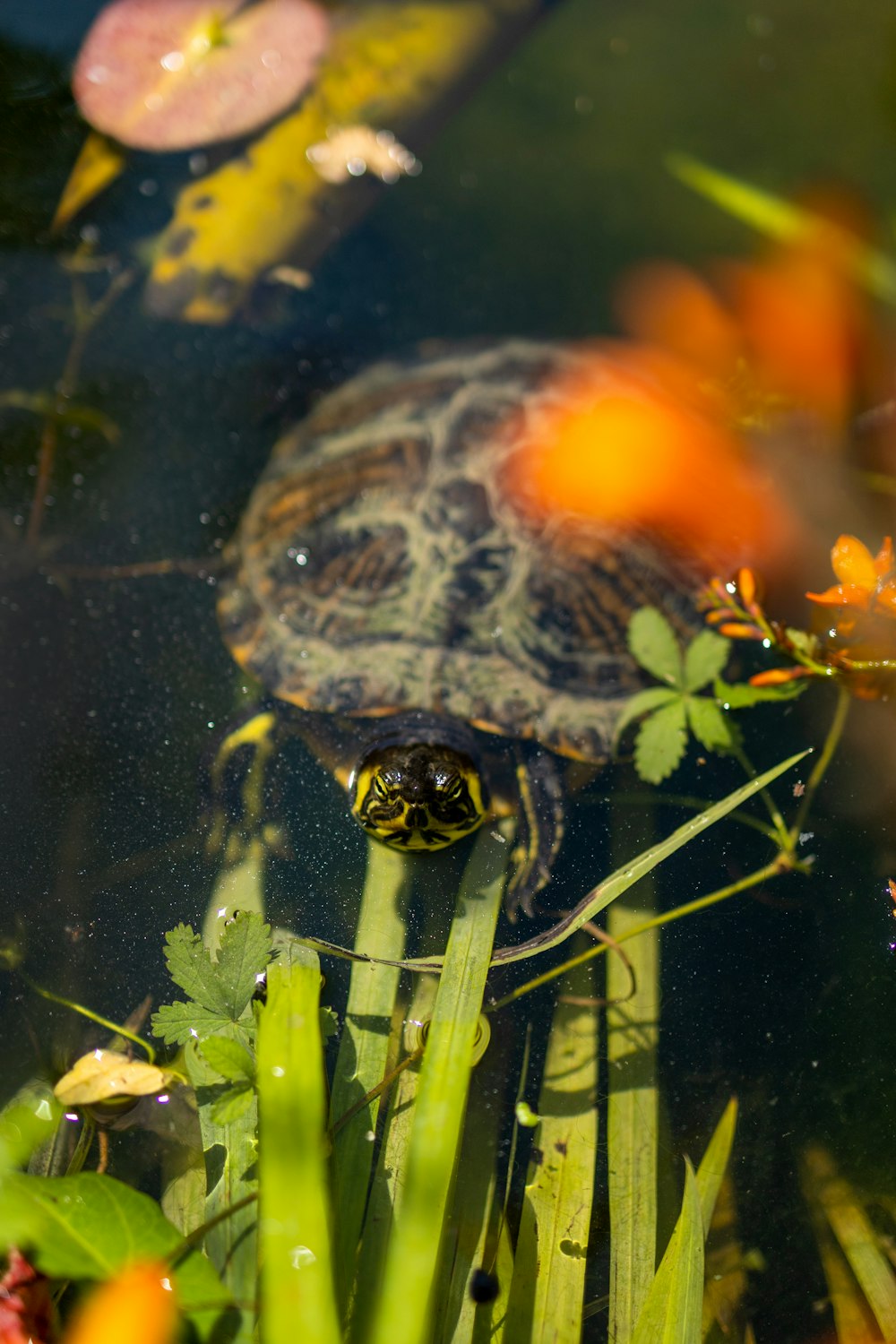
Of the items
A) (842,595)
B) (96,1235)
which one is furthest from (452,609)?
(96,1235)

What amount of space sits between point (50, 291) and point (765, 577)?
9.82ft

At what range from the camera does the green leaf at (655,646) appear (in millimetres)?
2596

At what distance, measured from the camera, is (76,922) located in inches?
94.7

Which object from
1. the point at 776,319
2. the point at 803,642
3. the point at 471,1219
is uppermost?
the point at 776,319

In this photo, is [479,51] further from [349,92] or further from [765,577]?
[765,577]

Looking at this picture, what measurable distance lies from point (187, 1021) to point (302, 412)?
2.29 m

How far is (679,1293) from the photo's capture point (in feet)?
6.23

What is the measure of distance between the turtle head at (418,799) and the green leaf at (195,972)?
638 mm

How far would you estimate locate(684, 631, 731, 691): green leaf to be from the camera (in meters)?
2.53

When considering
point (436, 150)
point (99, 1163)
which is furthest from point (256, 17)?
point (99, 1163)

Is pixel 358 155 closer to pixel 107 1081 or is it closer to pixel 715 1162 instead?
pixel 107 1081

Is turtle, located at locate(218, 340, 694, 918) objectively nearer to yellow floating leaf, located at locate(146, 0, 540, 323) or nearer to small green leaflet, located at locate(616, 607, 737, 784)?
small green leaflet, located at locate(616, 607, 737, 784)

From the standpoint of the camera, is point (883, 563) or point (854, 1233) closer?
point (854, 1233)

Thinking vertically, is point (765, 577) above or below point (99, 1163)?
above
